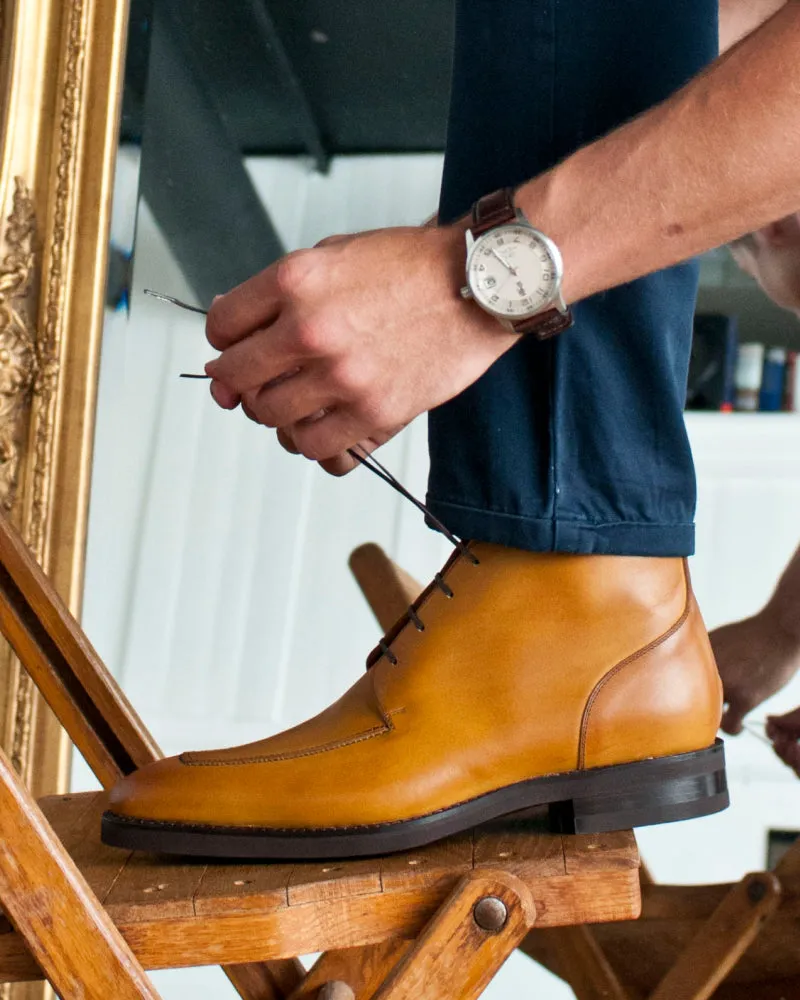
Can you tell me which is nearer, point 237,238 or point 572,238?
point 572,238

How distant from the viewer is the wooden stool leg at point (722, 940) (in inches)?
35.4

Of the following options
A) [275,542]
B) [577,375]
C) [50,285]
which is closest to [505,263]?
[577,375]

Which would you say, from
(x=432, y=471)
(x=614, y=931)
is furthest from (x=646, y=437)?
(x=614, y=931)

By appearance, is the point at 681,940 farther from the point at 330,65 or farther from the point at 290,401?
the point at 330,65

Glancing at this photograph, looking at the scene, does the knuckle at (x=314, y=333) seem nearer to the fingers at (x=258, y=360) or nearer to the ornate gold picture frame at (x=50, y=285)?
the fingers at (x=258, y=360)

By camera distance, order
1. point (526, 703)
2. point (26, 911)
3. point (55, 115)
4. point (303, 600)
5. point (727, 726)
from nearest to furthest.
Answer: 1. point (26, 911)
2. point (526, 703)
3. point (727, 726)
4. point (55, 115)
5. point (303, 600)

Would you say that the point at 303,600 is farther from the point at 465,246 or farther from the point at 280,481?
the point at 465,246

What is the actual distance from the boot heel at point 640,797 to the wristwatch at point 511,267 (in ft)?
0.82

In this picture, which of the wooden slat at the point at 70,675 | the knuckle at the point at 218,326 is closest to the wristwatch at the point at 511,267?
the knuckle at the point at 218,326

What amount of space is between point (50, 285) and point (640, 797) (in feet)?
3.12

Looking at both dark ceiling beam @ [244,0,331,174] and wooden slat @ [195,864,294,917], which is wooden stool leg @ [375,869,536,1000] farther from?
dark ceiling beam @ [244,0,331,174]

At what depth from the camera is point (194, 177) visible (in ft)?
4.76

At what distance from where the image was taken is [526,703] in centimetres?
59

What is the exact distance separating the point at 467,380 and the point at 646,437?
0.42 ft
